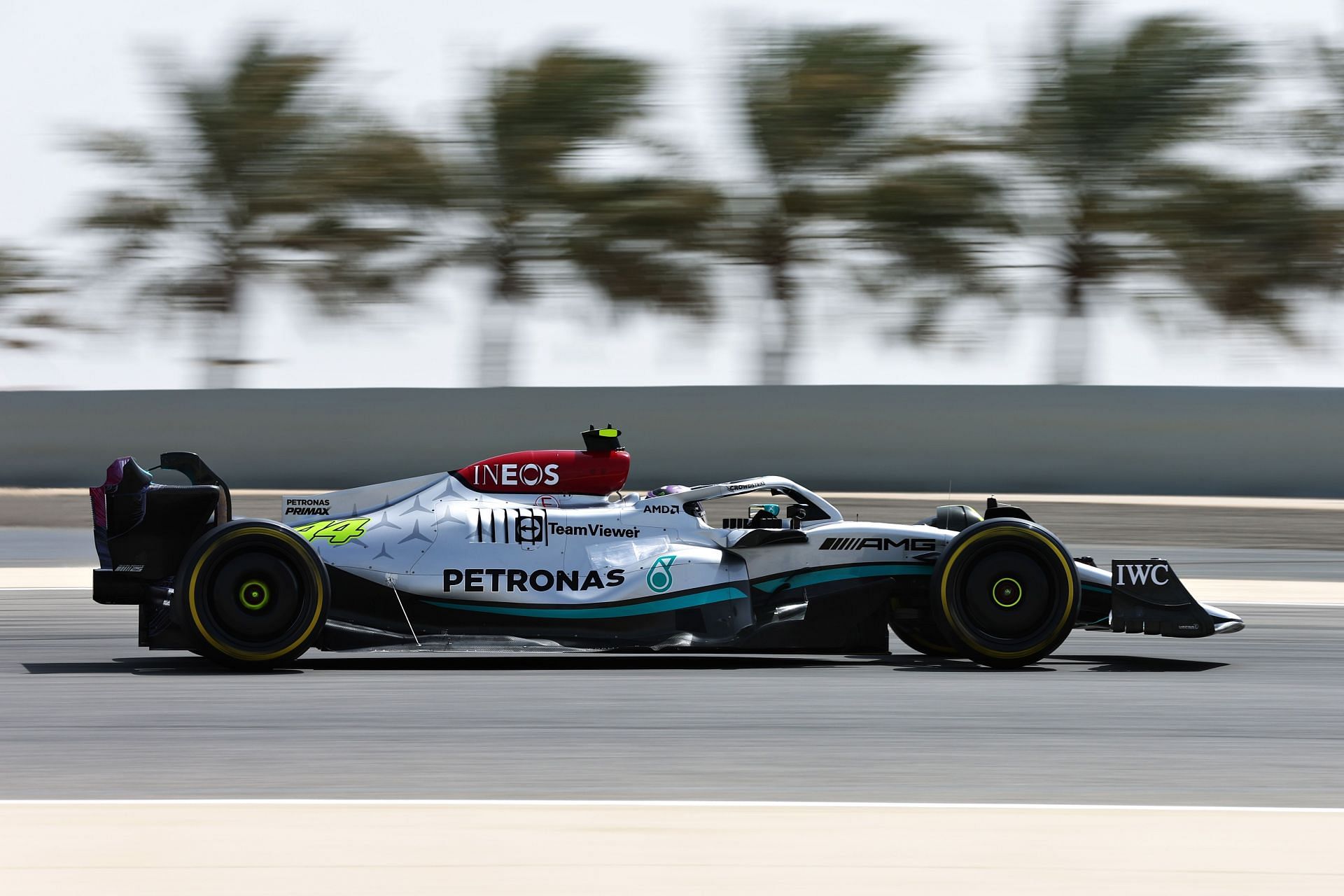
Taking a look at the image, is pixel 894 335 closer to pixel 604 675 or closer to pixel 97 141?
pixel 97 141

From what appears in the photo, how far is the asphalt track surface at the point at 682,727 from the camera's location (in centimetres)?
607

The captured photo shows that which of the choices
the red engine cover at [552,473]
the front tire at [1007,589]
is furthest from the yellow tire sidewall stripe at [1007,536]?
the red engine cover at [552,473]

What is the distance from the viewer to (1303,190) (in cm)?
2523

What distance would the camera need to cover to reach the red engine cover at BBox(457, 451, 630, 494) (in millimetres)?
8984

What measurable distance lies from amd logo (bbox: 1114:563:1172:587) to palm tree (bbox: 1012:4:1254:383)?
16.8 m

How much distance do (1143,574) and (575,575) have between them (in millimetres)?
2983

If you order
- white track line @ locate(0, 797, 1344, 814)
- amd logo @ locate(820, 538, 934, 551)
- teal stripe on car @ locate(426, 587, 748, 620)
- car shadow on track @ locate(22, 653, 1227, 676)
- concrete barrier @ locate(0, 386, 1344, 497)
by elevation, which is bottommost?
white track line @ locate(0, 797, 1344, 814)

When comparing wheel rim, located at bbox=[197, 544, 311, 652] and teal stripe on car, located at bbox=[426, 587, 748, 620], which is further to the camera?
teal stripe on car, located at bbox=[426, 587, 748, 620]

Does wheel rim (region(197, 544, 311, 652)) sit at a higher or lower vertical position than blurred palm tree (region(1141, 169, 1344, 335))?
lower

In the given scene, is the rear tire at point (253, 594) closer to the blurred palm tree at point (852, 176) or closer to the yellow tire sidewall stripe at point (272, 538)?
the yellow tire sidewall stripe at point (272, 538)

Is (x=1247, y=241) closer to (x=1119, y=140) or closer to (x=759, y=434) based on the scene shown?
(x=1119, y=140)

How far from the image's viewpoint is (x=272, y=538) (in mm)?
8398

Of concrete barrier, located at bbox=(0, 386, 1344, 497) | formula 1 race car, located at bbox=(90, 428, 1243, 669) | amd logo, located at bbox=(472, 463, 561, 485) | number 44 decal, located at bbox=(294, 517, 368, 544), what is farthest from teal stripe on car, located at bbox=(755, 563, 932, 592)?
concrete barrier, located at bbox=(0, 386, 1344, 497)

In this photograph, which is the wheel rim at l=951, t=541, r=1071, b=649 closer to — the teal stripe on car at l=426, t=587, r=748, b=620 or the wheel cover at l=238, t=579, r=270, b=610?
the teal stripe on car at l=426, t=587, r=748, b=620
